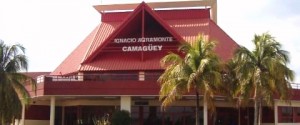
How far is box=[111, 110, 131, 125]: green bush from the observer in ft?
119

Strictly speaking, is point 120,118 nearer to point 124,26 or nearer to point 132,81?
point 132,81

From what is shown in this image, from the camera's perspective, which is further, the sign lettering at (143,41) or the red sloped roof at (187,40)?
the sign lettering at (143,41)

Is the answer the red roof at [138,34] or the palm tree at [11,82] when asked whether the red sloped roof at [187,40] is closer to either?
the red roof at [138,34]

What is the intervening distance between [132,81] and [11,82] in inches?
343

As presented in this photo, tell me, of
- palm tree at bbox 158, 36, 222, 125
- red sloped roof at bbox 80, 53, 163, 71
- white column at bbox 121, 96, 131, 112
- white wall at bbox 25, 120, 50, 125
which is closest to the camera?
palm tree at bbox 158, 36, 222, 125

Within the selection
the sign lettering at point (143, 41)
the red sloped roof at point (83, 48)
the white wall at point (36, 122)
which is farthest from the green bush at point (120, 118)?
the white wall at point (36, 122)

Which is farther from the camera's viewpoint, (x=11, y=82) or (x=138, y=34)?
(x=138, y=34)

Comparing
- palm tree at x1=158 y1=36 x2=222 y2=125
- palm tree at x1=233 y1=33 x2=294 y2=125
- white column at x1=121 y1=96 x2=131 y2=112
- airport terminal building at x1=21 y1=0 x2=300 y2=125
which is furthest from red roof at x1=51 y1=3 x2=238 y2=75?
palm tree at x1=158 y1=36 x2=222 y2=125

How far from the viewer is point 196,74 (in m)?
31.5

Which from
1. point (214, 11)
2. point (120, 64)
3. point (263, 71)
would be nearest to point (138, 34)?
point (120, 64)

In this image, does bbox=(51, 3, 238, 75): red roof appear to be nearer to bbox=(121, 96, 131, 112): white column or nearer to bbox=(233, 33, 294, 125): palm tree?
bbox=(121, 96, 131, 112): white column

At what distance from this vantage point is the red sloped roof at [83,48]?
146ft

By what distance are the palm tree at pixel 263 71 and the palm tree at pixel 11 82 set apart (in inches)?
578

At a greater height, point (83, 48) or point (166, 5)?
point (166, 5)
